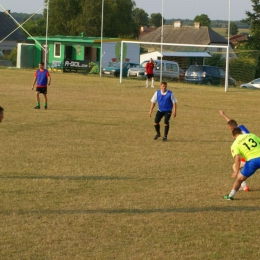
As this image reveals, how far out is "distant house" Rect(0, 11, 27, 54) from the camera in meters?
85.9

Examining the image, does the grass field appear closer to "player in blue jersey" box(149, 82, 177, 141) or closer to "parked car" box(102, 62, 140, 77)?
"player in blue jersey" box(149, 82, 177, 141)

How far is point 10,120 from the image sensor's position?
19484 millimetres

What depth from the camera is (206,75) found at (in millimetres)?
38562

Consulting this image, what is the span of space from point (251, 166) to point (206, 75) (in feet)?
96.2

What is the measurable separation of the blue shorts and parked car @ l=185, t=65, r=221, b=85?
2918 centimetres

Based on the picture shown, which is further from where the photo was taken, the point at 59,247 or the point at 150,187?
the point at 150,187

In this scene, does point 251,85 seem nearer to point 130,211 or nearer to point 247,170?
point 247,170

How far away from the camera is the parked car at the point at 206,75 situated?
38531mm

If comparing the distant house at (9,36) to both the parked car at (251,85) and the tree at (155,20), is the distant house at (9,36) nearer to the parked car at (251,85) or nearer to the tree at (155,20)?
the tree at (155,20)

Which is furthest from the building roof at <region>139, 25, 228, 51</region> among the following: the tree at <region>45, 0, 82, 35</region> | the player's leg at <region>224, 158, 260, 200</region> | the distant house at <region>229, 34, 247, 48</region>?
the player's leg at <region>224, 158, 260, 200</region>

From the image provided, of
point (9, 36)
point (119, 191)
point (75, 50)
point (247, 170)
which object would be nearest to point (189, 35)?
point (75, 50)

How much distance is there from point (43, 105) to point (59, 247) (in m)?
17.1

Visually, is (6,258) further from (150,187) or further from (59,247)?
(150,187)

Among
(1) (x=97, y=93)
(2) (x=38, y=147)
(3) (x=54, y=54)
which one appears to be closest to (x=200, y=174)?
(2) (x=38, y=147)
